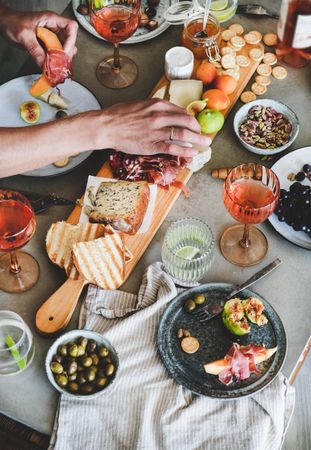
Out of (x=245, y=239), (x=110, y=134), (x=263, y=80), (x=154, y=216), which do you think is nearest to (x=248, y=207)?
(x=245, y=239)

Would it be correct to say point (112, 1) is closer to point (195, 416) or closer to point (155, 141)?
point (155, 141)

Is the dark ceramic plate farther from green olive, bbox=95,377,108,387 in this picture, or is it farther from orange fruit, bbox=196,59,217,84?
orange fruit, bbox=196,59,217,84

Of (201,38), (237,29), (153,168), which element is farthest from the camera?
(237,29)

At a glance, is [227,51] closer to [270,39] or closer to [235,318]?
[270,39]

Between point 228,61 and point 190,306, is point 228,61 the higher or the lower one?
the higher one

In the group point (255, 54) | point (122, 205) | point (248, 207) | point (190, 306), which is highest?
point (255, 54)

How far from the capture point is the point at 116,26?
5.84 feet

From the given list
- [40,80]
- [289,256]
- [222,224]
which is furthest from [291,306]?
[40,80]

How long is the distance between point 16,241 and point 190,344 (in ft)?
1.53

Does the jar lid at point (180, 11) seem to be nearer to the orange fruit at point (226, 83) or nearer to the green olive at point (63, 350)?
the orange fruit at point (226, 83)

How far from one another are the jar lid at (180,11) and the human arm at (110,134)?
50cm

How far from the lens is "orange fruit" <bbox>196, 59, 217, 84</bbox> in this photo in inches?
71.6

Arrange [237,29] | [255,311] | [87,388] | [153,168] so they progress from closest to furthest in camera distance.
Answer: [87,388]
[255,311]
[153,168]
[237,29]

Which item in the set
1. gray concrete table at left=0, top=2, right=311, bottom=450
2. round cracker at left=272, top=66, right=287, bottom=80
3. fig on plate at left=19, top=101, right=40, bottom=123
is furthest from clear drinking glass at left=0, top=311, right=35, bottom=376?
round cracker at left=272, top=66, right=287, bottom=80
